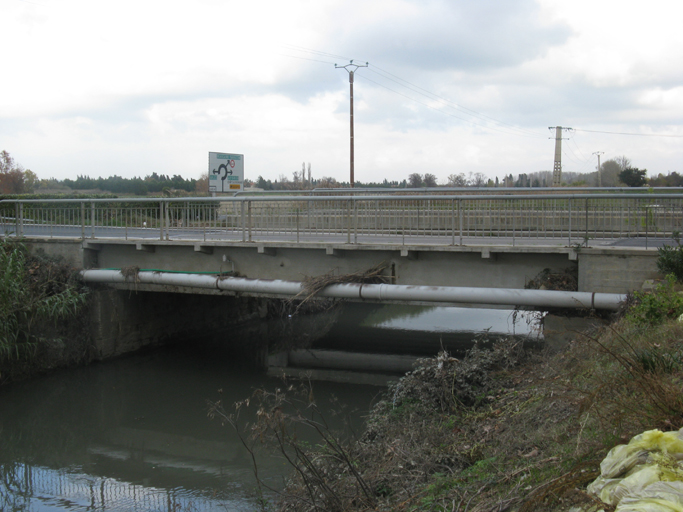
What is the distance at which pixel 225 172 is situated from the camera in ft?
61.0

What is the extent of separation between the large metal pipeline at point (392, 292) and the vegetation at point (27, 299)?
0.74 meters

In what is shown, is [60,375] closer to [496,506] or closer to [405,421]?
[405,421]

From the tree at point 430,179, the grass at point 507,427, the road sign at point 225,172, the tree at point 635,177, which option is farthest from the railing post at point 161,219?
the tree at point 430,179

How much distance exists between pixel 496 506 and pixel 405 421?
3.46m

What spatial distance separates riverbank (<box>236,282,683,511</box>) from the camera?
4.27 meters

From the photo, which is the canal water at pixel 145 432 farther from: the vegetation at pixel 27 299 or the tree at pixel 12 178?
the tree at pixel 12 178

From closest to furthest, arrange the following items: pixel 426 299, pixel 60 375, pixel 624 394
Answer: pixel 624 394 → pixel 426 299 → pixel 60 375

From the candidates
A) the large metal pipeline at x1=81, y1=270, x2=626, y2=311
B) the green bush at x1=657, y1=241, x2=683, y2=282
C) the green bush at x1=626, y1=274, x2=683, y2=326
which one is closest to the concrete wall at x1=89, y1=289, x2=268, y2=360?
the large metal pipeline at x1=81, y1=270, x2=626, y2=311

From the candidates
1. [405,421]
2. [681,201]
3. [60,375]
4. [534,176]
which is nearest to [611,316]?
[681,201]

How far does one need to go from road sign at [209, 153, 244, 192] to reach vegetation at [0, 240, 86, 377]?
17.8 feet

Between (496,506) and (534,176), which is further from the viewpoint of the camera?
(534,176)

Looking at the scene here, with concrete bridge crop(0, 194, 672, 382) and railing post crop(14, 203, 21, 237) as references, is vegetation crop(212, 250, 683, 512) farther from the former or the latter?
railing post crop(14, 203, 21, 237)

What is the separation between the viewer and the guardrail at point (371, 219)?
1054 cm

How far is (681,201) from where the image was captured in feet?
32.7
